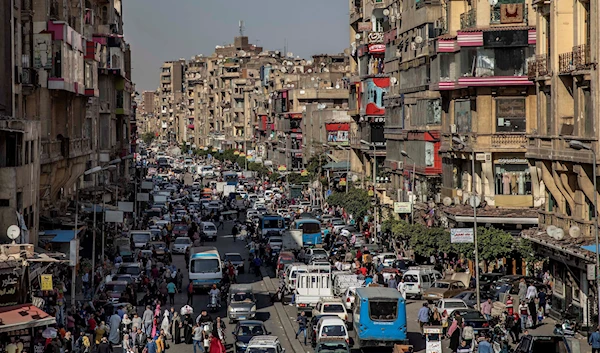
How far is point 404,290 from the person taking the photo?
5241 cm

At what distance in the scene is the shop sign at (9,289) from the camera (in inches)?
1302

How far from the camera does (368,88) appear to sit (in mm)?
93750

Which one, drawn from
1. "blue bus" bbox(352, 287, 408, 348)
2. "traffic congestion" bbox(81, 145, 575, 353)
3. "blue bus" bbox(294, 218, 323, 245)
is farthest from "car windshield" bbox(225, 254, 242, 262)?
"blue bus" bbox(352, 287, 408, 348)

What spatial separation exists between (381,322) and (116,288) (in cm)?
1627

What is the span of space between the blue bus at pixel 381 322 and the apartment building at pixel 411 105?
30.9m

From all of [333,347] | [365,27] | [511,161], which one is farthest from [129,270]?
[365,27]

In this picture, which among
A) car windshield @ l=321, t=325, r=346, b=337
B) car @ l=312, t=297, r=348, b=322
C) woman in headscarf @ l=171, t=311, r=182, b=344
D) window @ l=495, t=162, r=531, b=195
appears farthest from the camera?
window @ l=495, t=162, r=531, b=195

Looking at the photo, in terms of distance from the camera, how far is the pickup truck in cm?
4728

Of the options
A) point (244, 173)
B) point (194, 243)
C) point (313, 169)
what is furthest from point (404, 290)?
point (244, 173)

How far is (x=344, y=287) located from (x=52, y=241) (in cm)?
1206

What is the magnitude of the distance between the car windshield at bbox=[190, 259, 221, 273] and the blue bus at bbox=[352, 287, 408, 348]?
19177 mm

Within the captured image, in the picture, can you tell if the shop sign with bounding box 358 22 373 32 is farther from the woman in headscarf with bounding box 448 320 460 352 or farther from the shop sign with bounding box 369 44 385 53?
the woman in headscarf with bounding box 448 320 460 352

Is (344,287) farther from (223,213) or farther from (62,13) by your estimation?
(223,213)

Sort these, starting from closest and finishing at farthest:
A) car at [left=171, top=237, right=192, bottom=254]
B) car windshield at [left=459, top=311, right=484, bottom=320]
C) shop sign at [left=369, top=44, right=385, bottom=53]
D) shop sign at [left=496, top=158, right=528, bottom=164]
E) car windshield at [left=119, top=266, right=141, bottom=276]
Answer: car windshield at [left=459, top=311, right=484, bottom=320] < car windshield at [left=119, top=266, right=141, bottom=276] < shop sign at [left=496, top=158, right=528, bottom=164] < car at [left=171, top=237, right=192, bottom=254] < shop sign at [left=369, top=44, right=385, bottom=53]
